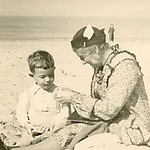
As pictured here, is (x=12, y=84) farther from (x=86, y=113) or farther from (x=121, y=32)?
(x=121, y=32)

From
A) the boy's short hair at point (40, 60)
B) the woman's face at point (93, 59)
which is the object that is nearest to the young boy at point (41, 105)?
the boy's short hair at point (40, 60)

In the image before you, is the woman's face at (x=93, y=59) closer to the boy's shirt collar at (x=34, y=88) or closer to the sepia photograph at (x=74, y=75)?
the sepia photograph at (x=74, y=75)

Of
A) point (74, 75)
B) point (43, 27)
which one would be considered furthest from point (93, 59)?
point (43, 27)

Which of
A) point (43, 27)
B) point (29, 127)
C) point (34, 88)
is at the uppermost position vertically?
point (43, 27)

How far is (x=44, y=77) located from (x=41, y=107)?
0.09 m

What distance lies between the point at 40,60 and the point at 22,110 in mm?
159

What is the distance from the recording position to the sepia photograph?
45.0 inches

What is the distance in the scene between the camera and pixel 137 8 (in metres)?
1.23

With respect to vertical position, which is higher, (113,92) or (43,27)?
(43,27)

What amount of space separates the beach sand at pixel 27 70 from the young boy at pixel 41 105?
2cm

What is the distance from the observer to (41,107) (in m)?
1.15

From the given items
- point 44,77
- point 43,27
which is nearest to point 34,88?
point 44,77

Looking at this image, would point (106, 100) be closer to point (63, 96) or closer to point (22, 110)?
point (63, 96)

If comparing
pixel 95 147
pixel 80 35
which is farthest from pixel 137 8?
pixel 95 147
